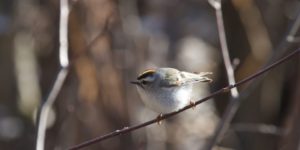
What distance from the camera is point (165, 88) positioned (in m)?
3.54

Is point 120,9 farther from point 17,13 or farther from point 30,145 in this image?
point 30,145

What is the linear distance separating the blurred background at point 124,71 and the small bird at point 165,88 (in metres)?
1.85

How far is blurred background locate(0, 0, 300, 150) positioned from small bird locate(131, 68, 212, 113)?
1850 mm

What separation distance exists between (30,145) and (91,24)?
4.99ft

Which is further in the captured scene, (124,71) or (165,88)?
(124,71)

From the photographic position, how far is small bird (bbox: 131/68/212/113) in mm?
3443

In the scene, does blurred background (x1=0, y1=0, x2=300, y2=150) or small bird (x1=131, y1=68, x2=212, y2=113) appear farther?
blurred background (x1=0, y1=0, x2=300, y2=150)

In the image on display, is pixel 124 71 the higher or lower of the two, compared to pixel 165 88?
lower

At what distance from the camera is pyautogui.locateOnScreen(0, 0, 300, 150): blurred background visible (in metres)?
5.78

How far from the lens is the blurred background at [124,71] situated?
19.0 ft

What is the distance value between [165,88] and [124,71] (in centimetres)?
241

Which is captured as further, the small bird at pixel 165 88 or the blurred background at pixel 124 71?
the blurred background at pixel 124 71

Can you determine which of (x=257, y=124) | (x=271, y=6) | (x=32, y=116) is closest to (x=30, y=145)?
(x=32, y=116)

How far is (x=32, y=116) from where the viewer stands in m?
6.57
